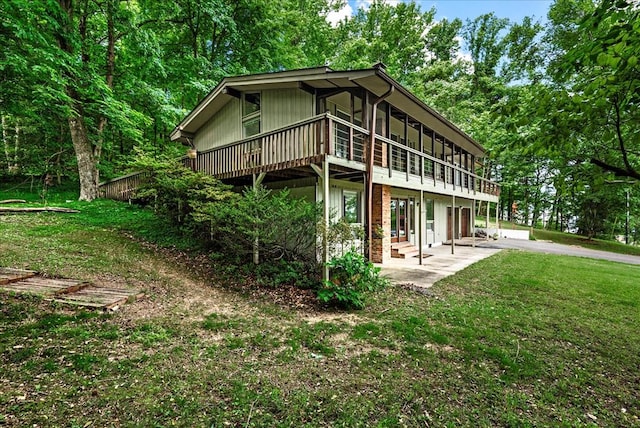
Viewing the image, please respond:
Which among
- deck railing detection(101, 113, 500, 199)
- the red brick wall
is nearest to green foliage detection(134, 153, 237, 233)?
deck railing detection(101, 113, 500, 199)

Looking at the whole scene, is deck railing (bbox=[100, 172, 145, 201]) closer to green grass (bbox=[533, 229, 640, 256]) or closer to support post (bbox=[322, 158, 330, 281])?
support post (bbox=[322, 158, 330, 281])

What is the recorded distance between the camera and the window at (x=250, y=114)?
425 inches

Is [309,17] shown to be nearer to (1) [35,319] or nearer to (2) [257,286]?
(2) [257,286]

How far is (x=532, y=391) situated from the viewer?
11.1 ft

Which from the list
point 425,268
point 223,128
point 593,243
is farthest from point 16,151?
point 593,243

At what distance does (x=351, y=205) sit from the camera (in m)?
10.4

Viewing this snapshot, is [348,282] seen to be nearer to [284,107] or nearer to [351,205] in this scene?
[351,205]

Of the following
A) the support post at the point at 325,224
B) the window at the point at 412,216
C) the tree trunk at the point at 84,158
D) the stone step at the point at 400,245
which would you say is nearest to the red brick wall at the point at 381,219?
the stone step at the point at 400,245

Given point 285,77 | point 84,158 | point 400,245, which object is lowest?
point 400,245

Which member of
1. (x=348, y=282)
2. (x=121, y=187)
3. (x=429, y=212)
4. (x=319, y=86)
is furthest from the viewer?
(x=429, y=212)

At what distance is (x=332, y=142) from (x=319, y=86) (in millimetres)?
2918

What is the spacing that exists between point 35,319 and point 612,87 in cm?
728

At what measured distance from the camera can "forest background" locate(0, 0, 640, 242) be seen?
10.4 feet

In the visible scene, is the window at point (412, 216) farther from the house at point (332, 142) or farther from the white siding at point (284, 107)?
the white siding at point (284, 107)
